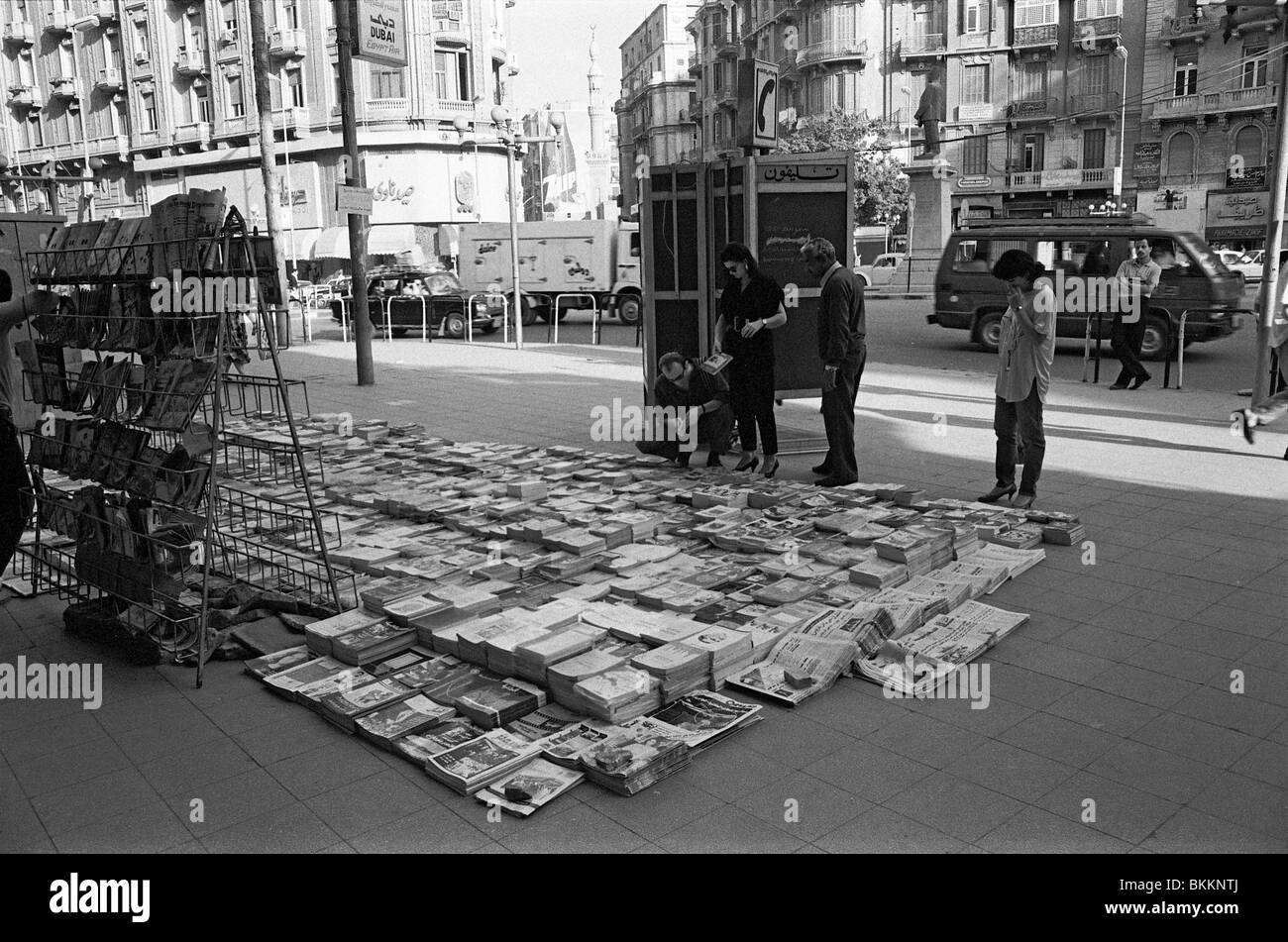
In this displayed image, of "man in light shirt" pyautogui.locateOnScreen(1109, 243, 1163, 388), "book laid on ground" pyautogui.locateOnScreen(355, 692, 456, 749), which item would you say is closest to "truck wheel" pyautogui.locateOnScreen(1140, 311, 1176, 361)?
"man in light shirt" pyautogui.locateOnScreen(1109, 243, 1163, 388)

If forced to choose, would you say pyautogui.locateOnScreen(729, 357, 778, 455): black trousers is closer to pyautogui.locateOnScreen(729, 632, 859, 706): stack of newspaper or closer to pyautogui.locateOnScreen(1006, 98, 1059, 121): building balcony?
pyautogui.locateOnScreen(729, 632, 859, 706): stack of newspaper

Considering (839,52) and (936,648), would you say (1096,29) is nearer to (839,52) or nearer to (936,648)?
(839,52)

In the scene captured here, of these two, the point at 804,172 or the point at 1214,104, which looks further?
the point at 1214,104

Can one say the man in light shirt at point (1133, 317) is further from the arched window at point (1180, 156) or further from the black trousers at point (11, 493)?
the arched window at point (1180, 156)

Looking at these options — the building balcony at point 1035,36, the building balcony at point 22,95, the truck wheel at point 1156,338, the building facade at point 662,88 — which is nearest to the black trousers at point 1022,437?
the truck wheel at point 1156,338

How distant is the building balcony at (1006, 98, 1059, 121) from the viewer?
49281 mm

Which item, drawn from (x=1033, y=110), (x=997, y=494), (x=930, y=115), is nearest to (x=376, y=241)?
(x=930, y=115)

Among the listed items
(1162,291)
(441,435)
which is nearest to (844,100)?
(1162,291)

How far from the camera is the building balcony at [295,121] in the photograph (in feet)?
155

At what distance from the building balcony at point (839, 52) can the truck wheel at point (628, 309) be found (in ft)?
110

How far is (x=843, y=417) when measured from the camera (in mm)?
8000

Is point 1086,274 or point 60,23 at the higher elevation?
point 60,23

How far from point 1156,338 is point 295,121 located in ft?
137
